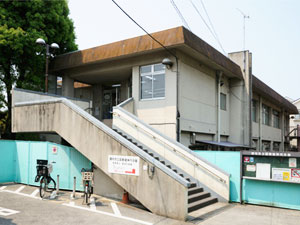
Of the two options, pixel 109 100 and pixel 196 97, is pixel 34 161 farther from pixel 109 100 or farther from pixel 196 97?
pixel 109 100

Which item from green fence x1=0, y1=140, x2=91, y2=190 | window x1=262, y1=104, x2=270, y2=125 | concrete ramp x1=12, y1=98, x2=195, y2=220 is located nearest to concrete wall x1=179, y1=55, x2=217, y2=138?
concrete ramp x1=12, y1=98, x2=195, y2=220

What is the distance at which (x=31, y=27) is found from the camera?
1727cm

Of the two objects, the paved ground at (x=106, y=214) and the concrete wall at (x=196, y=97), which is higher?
the concrete wall at (x=196, y=97)

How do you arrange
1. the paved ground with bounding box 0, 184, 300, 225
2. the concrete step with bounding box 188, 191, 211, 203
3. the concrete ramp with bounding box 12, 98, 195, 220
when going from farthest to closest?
1. the concrete step with bounding box 188, 191, 211, 203
2. the concrete ramp with bounding box 12, 98, 195, 220
3. the paved ground with bounding box 0, 184, 300, 225

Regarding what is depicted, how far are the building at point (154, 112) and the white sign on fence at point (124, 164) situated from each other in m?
0.04

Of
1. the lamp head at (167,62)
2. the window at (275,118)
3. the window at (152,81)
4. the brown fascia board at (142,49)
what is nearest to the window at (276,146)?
the window at (275,118)

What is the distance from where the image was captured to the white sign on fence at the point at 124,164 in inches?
347

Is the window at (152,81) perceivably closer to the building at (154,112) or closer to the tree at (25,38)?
the building at (154,112)

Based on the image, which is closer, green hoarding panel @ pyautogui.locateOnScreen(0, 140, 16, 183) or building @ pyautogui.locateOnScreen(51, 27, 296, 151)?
green hoarding panel @ pyautogui.locateOnScreen(0, 140, 16, 183)

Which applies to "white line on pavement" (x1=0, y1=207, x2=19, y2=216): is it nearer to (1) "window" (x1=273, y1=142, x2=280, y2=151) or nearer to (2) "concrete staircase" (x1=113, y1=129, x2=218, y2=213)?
(2) "concrete staircase" (x1=113, y1=129, x2=218, y2=213)

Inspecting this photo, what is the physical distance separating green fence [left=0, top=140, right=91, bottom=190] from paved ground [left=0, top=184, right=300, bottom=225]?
1.35 metres

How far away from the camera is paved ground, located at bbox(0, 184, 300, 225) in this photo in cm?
749

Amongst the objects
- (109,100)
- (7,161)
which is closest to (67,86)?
(109,100)

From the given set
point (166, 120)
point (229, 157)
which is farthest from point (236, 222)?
point (166, 120)
